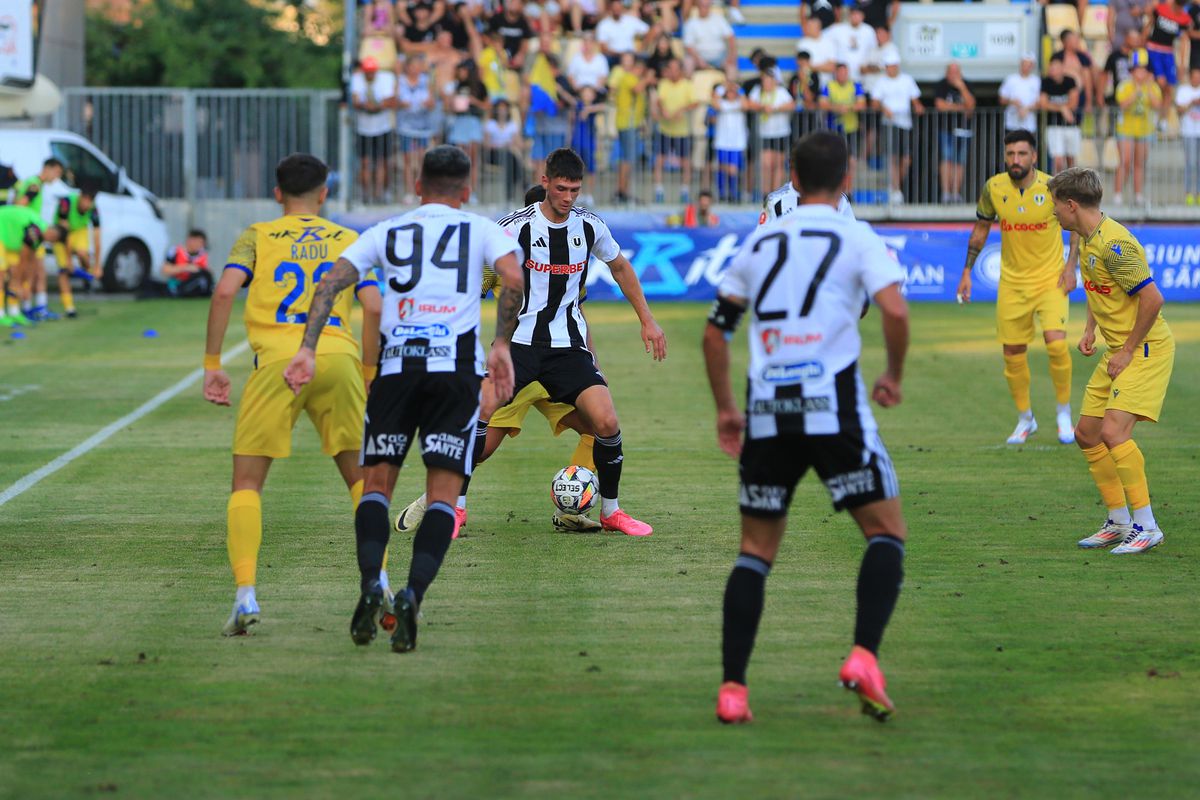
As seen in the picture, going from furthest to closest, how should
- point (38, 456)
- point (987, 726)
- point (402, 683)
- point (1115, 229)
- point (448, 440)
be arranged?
point (38, 456), point (1115, 229), point (448, 440), point (402, 683), point (987, 726)

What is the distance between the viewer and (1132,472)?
9031mm

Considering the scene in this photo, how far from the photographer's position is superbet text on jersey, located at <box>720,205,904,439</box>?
5.79 m

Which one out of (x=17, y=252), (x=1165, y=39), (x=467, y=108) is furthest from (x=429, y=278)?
(x=1165, y=39)

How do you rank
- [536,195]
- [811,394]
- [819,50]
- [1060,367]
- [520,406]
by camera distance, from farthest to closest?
[819,50] → [1060,367] → [536,195] → [520,406] → [811,394]

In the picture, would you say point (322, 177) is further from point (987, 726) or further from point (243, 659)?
point (987, 726)

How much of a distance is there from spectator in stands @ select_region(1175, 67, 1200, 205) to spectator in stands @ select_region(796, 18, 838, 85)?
5.77 meters

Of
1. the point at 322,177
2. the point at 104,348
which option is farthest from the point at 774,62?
the point at 322,177

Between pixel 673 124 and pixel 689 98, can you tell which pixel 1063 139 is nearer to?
pixel 689 98

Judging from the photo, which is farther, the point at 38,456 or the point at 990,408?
the point at 990,408

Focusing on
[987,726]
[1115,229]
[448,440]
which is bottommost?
[987,726]

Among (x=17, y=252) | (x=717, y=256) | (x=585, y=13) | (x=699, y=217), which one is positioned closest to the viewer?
(x=17, y=252)

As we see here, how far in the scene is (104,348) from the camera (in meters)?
20.5

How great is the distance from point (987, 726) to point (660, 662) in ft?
4.55

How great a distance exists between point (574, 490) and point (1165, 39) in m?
22.1
